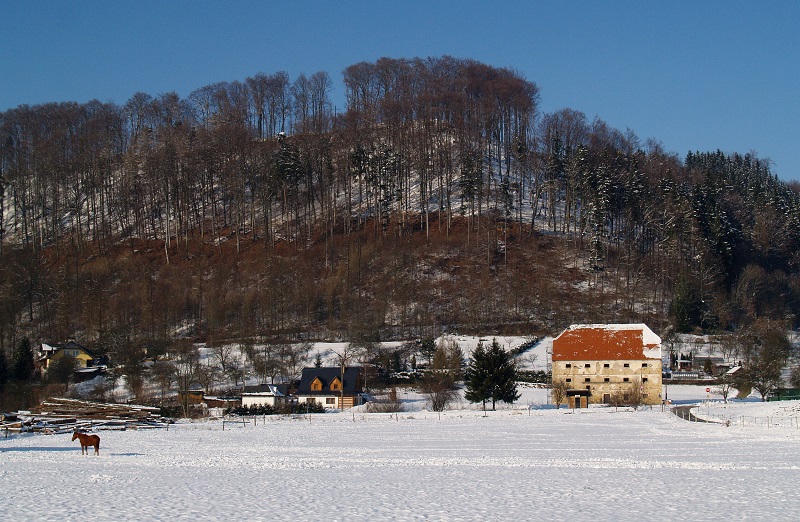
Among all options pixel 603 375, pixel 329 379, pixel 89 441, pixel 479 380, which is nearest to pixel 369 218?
pixel 329 379

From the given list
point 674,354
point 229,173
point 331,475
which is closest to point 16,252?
point 229,173

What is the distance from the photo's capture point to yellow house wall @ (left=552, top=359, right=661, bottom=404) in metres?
64.2

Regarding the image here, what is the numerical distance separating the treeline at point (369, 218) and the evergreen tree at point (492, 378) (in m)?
22.3

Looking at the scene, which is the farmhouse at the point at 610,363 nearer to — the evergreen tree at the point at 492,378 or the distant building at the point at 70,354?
the evergreen tree at the point at 492,378

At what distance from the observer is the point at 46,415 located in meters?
47.7

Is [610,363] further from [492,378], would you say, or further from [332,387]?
[332,387]

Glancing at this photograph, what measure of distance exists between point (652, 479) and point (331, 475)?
879cm

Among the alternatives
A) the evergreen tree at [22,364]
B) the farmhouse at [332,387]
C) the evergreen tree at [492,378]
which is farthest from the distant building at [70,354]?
the evergreen tree at [492,378]

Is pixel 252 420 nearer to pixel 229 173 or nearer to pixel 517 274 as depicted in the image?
pixel 517 274

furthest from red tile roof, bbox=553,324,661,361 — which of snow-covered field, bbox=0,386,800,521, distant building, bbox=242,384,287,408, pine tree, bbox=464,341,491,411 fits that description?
snow-covered field, bbox=0,386,800,521

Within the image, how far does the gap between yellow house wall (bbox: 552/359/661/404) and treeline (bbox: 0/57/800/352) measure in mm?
15786

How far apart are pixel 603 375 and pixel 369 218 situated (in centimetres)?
4565

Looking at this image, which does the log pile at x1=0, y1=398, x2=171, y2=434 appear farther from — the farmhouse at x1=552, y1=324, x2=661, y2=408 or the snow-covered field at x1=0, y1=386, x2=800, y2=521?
the farmhouse at x1=552, y1=324, x2=661, y2=408

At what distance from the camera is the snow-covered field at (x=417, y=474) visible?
1722 centimetres
